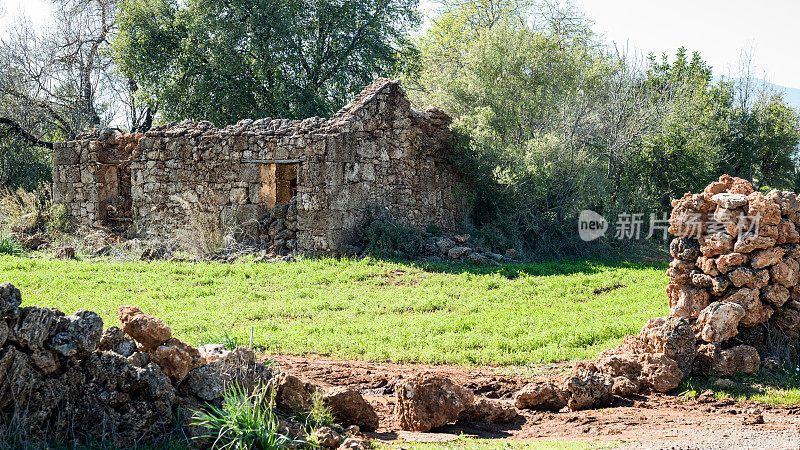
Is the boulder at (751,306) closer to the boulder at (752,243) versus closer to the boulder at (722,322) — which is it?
the boulder at (722,322)

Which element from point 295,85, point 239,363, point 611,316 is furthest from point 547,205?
point 239,363

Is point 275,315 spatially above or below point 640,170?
below

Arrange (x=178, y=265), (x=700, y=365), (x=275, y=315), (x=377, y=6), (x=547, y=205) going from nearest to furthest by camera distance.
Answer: (x=700, y=365)
(x=275, y=315)
(x=178, y=265)
(x=547, y=205)
(x=377, y=6)

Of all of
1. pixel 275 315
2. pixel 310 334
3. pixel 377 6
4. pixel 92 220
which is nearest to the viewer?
pixel 310 334

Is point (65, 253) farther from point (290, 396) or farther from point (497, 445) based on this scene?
point (497, 445)

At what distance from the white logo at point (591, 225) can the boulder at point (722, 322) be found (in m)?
7.95

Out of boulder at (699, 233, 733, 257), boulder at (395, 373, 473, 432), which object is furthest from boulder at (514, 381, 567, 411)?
boulder at (699, 233, 733, 257)

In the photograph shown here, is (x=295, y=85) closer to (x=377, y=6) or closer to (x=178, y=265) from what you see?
(x=377, y=6)

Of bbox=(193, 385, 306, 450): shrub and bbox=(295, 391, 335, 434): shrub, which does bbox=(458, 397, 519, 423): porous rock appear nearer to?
bbox=(295, 391, 335, 434): shrub

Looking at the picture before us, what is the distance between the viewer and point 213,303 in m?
9.03

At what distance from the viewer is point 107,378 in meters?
4.23

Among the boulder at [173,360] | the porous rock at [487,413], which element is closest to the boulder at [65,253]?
the boulder at [173,360]

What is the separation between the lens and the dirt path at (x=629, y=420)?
15.1 feet

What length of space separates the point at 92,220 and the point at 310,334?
9787 mm
